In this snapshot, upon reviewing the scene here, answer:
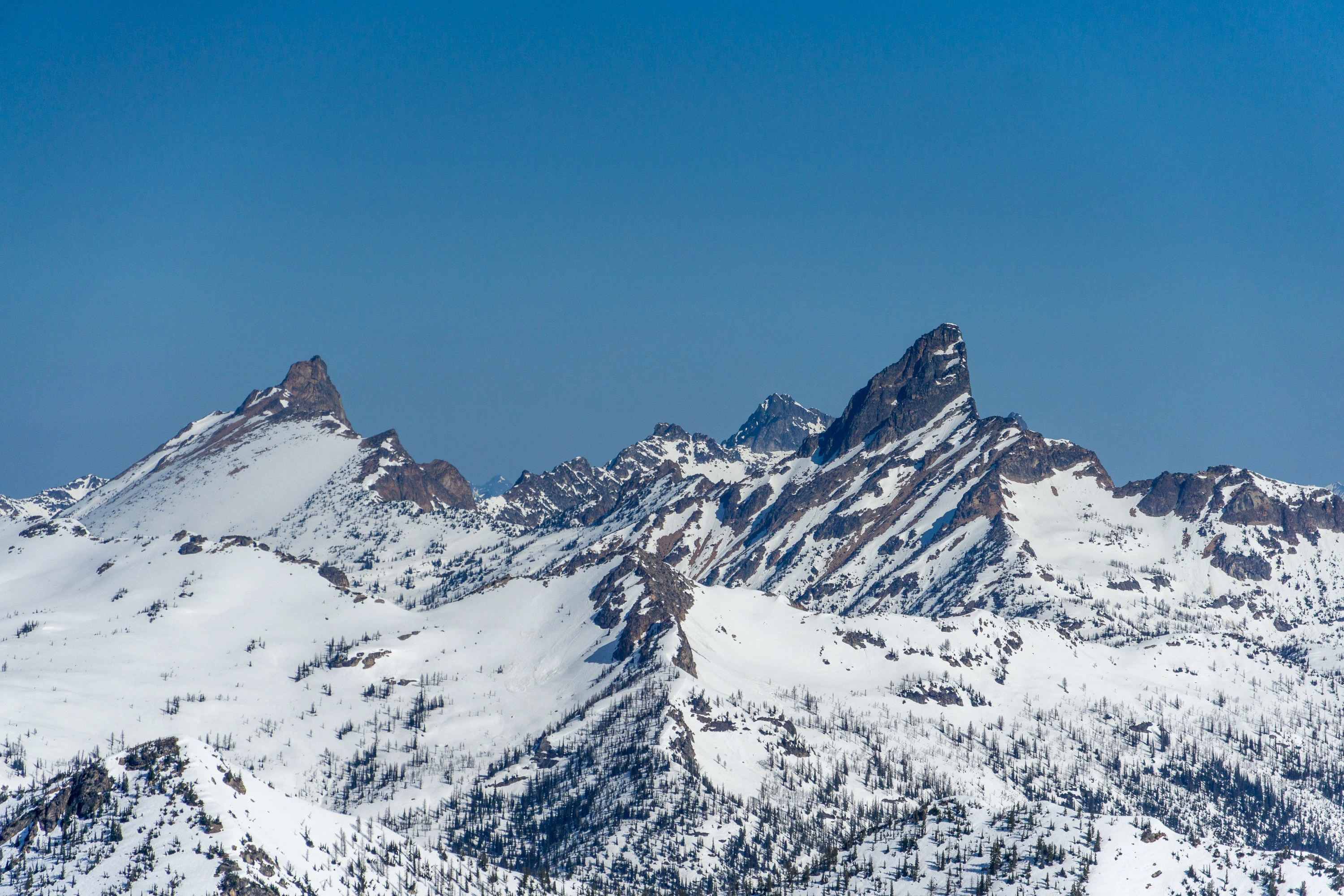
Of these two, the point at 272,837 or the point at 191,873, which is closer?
the point at 191,873

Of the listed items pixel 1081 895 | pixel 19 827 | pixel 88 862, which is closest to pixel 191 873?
pixel 88 862

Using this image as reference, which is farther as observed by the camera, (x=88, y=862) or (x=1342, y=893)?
(x=1342, y=893)

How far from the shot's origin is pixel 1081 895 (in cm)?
19888

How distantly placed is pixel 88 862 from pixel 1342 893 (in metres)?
163

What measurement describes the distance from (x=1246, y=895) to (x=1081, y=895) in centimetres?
2283

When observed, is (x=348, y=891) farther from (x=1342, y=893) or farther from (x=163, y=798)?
(x=1342, y=893)

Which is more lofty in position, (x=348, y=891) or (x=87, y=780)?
(x=87, y=780)

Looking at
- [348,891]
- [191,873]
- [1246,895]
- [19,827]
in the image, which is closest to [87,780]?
[19,827]

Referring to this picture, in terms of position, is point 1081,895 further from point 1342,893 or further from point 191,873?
point 191,873

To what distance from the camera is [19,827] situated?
607 ft

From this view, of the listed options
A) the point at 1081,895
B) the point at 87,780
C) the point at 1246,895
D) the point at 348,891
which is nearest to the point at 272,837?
the point at 348,891

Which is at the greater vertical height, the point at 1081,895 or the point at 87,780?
the point at 87,780

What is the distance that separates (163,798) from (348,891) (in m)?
27.3

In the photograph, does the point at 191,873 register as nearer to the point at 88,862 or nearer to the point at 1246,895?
the point at 88,862
